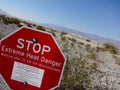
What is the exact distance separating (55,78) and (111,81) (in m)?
7.99

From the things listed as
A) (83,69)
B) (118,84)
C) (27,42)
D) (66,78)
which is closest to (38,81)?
(27,42)

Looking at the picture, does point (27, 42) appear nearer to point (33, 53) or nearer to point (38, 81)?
point (33, 53)

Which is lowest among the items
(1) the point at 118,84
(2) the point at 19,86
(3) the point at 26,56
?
(1) the point at 118,84

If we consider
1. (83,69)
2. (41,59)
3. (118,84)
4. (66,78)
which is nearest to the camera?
(41,59)

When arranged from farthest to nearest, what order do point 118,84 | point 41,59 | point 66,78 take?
1. point 118,84
2. point 66,78
3. point 41,59

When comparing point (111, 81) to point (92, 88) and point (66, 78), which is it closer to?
point (92, 88)

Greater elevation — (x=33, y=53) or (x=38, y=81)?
(x=33, y=53)

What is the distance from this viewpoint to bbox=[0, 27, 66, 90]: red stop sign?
4.08m

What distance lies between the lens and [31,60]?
411 cm

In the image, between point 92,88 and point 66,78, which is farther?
point 92,88

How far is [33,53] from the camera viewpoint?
4094mm

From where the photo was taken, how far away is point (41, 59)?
4.07m

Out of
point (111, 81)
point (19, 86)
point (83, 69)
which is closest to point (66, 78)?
point (83, 69)

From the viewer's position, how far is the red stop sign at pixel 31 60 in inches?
161
